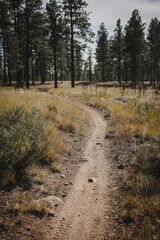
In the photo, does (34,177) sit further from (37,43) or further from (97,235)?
(37,43)

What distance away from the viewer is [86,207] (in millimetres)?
3254

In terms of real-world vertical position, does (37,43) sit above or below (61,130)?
above

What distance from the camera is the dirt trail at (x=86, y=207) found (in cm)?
267

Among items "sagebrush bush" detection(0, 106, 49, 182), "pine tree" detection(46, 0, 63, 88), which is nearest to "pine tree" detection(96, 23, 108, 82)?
"pine tree" detection(46, 0, 63, 88)

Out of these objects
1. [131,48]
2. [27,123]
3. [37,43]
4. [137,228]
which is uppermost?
[131,48]

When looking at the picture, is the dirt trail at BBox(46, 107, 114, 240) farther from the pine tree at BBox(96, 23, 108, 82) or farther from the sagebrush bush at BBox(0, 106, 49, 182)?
the pine tree at BBox(96, 23, 108, 82)

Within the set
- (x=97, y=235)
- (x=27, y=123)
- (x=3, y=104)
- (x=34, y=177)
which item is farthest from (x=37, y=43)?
(x=97, y=235)

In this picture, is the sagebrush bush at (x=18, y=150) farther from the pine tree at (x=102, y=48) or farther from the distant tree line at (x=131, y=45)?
the pine tree at (x=102, y=48)

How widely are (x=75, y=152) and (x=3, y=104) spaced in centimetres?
376

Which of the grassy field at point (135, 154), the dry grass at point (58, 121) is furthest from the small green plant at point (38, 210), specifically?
the dry grass at point (58, 121)

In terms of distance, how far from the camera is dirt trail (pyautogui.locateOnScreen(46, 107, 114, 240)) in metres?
2.67

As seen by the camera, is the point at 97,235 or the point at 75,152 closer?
the point at 97,235

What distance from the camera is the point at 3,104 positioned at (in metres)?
6.65

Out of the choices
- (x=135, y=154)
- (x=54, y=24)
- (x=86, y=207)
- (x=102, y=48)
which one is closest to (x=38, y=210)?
(x=86, y=207)
